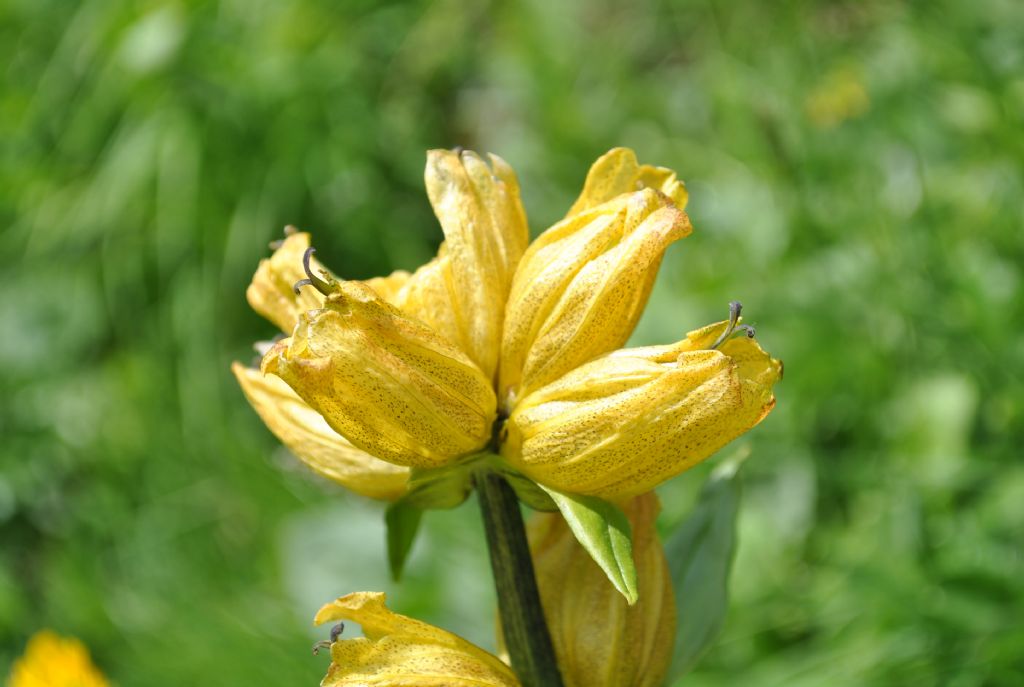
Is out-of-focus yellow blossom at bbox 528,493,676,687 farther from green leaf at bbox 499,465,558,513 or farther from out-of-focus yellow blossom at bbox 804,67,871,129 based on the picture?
out-of-focus yellow blossom at bbox 804,67,871,129

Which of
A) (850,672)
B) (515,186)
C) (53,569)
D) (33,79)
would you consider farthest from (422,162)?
(515,186)

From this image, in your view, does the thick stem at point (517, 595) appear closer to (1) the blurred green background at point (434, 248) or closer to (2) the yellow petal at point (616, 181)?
(2) the yellow petal at point (616, 181)

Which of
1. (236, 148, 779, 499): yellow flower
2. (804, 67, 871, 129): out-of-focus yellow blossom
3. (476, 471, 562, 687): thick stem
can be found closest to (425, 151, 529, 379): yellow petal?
(236, 148, 779, 499): yellow flower

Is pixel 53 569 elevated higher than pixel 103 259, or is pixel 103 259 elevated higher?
pixel 103 259

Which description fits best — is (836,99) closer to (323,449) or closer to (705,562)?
(705,562)

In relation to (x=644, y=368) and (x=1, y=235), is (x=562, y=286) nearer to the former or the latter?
(x=644, y=368)

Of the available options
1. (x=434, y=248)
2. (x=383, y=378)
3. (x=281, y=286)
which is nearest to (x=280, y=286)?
(x=281, y=286)

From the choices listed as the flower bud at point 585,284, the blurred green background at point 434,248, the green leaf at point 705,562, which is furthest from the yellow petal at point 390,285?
the blurred green background at point 434,248
